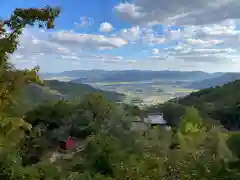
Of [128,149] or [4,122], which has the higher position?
[4,122]

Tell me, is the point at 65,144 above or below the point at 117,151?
below

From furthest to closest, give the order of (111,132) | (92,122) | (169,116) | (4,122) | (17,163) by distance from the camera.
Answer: (169,116), (92,122), (111,132), (4,122), (17,163)

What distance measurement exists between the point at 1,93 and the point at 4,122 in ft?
2.68

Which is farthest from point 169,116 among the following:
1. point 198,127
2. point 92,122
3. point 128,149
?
point 128,149

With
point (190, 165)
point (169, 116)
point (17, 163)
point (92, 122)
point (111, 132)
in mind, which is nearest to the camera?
point (190, 165)

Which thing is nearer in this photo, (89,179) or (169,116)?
(89,179)

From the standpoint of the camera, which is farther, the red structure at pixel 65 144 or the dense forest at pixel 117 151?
the red structure at pixel 65 144

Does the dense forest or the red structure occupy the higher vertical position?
the dense forest

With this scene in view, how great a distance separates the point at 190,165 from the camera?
8.00 metres

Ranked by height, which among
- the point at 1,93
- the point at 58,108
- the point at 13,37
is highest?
the point at 13,37

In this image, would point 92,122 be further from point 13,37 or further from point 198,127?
point 13,37

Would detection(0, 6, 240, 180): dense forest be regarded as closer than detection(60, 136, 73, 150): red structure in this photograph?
Yes

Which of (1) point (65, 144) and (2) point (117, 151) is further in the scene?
(1) point (65, 144)

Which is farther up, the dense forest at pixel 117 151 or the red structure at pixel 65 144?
the dense forest at pixel 117 151
